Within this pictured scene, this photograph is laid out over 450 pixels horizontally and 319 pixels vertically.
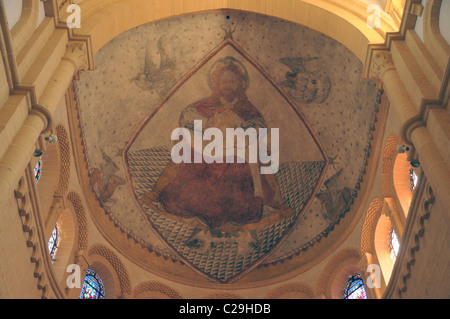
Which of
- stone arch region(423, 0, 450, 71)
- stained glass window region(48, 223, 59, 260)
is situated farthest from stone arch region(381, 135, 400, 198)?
stained glass window region(48, 223, 59, 260)

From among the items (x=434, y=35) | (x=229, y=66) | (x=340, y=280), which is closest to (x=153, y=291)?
(x=340, y=280)

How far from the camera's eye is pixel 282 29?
13562mm

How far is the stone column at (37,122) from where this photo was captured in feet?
24.0

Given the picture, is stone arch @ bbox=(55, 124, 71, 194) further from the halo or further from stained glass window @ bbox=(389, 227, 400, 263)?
stained glass window @ bbox=(389, 227, 400, 263)

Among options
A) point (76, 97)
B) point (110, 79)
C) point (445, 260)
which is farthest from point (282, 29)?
point (445, 260)

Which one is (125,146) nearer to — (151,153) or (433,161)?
(151,153)

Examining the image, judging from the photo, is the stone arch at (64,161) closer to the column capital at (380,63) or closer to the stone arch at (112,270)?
the stone arch at (112,270)

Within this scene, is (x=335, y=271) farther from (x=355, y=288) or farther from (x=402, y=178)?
(x=402, y=178)

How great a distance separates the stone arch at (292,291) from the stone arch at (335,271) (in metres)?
0.44

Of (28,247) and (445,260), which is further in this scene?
(28,247)

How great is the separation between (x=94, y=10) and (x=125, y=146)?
4213 millimetres

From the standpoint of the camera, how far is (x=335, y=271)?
13969 millimetres

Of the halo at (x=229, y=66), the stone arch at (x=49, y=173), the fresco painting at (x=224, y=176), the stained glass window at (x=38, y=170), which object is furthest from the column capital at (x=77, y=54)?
the halo at (x=229, y=66)

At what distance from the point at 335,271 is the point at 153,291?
4.73 meters
